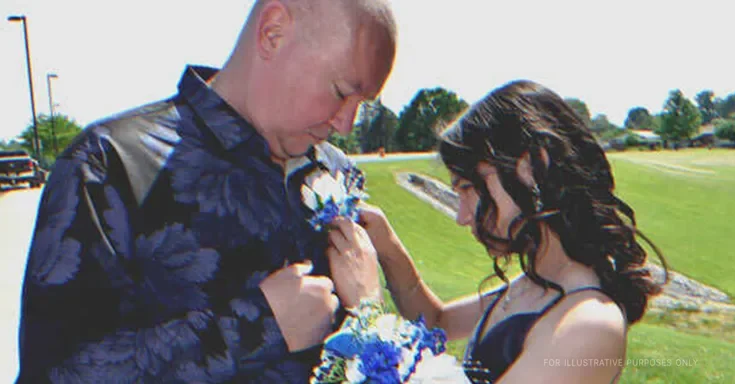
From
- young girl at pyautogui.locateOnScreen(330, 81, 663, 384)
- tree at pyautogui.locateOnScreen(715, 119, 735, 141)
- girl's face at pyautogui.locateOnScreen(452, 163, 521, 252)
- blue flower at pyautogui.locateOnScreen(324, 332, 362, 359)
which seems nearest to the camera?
blue flower at pyautogui.locateOnScreen(324, 332, 362, 359)

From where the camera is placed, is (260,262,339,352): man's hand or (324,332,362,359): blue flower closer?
(260,262,339,352): man's hand

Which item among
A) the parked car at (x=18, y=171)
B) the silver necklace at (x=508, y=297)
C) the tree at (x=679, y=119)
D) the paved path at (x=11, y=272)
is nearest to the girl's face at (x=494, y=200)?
the silver necklace at (x=508, y=297)

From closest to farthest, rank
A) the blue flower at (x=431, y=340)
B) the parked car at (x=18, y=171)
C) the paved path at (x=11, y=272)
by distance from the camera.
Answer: the blue flower at (x=431, y=340)
the paved path at (x=11, y=272)
the parked car at (x=18, y=171)

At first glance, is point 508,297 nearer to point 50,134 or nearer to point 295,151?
point 295,151

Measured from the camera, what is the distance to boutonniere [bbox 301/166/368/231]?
7.62 feet

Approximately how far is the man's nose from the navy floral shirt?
0.85ft

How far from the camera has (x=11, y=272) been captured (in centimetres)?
1003

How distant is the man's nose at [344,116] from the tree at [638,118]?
17446cm

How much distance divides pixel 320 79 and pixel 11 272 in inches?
379

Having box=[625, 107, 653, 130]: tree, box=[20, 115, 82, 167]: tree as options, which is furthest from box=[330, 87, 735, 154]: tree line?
box=[20, 115, 82, 167]: tree

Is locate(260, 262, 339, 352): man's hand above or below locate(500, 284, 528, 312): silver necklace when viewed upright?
above

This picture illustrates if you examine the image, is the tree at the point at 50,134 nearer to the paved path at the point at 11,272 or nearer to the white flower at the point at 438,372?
the paved path at the point at 11,272

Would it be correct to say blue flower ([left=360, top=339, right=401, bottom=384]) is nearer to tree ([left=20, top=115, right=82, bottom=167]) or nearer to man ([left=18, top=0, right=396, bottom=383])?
man ([left=18, top=0, right=396, bottom=383])

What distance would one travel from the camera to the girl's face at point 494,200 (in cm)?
254
